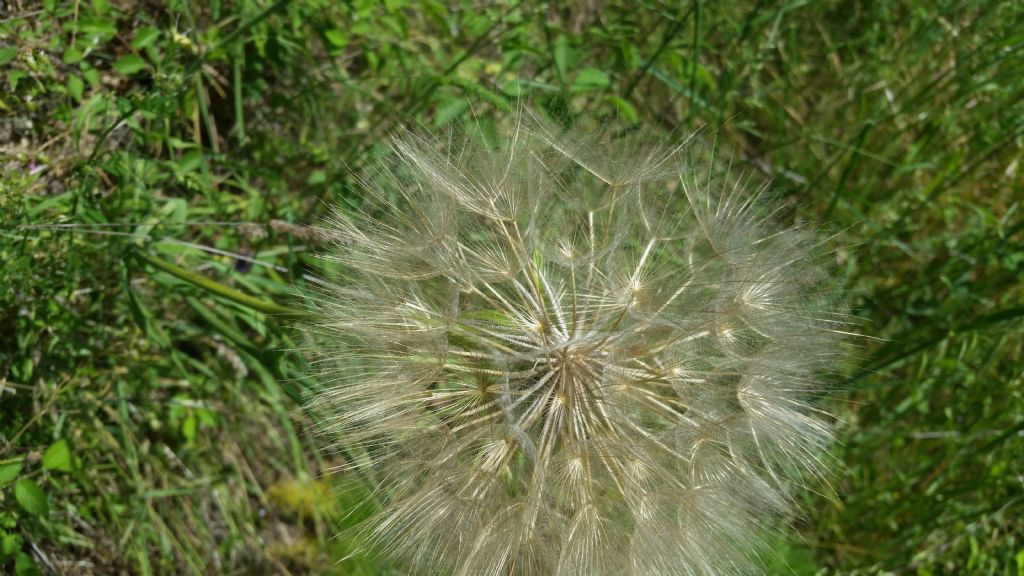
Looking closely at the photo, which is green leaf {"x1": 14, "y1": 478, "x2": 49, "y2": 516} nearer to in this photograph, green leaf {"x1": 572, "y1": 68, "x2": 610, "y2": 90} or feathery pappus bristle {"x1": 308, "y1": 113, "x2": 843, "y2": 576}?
feathery pappus bristle {"x1": 308, "y1": 113, "x2": 843, "y2": 576}

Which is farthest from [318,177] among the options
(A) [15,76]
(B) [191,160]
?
(A) [15,76]

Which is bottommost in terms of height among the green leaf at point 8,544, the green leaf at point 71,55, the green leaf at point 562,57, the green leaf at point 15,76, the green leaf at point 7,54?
the green leaf at point 8,544

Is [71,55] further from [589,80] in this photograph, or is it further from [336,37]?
[589,80]

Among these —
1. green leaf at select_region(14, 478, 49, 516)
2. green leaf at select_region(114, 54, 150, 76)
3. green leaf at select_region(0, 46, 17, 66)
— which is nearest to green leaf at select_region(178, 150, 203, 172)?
green leaf at select_region(114, 54, 150, 76)

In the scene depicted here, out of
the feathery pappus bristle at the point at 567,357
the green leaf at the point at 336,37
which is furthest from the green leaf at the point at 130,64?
the feathery pappus bristle at the point at 567,357

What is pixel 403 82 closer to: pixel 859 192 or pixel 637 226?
pixel 637 226

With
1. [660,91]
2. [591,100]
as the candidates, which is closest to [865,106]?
[660,91]

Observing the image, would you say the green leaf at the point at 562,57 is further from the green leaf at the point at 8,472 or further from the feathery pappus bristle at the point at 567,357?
the green leaf at the point at 8,472
